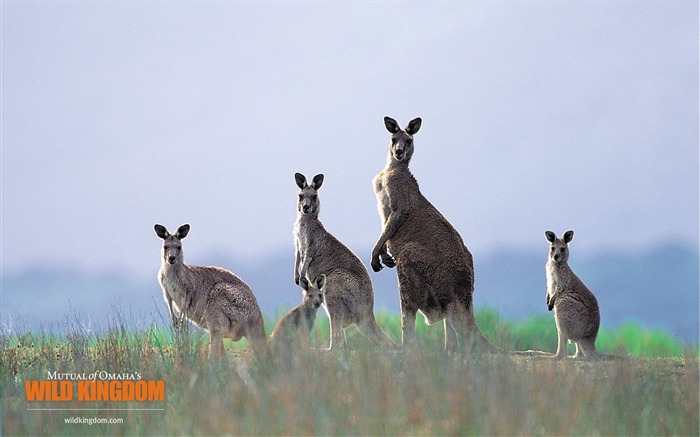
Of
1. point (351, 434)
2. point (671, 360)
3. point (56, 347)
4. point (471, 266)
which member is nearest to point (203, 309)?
point (56, 347)

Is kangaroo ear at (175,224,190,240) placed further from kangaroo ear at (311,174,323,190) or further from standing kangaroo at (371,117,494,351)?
standing kangaroo at (371,117,494,351)

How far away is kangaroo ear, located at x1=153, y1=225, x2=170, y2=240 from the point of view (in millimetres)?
11847

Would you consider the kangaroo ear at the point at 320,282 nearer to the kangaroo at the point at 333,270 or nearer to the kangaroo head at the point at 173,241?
the kangaroo at the point at 333,270

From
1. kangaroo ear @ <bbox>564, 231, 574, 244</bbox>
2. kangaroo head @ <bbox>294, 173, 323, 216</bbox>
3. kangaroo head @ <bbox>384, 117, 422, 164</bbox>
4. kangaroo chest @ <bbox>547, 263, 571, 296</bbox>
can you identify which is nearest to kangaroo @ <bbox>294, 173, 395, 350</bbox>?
kangaroo head @ <bbox>294, 173, 323, 216</bbox>

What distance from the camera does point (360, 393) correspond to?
Answer: 8.59m

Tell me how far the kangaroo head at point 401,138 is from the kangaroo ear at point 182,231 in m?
3.01

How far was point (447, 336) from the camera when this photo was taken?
1216 centimetres

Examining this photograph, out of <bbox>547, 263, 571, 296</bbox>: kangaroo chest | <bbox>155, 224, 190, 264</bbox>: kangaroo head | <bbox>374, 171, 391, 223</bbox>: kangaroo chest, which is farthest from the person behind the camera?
<bbox>374, 171, 391, 223</bbox>: kangaroo chest

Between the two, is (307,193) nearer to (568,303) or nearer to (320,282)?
(320,282)

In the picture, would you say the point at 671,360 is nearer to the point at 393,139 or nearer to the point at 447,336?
the point at 447,336

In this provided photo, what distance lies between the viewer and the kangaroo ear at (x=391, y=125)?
12.8m

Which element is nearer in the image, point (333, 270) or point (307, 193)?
point (333, 270)

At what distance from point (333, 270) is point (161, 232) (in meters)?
2.27

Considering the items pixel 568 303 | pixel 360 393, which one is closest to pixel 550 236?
pixel 568 303
